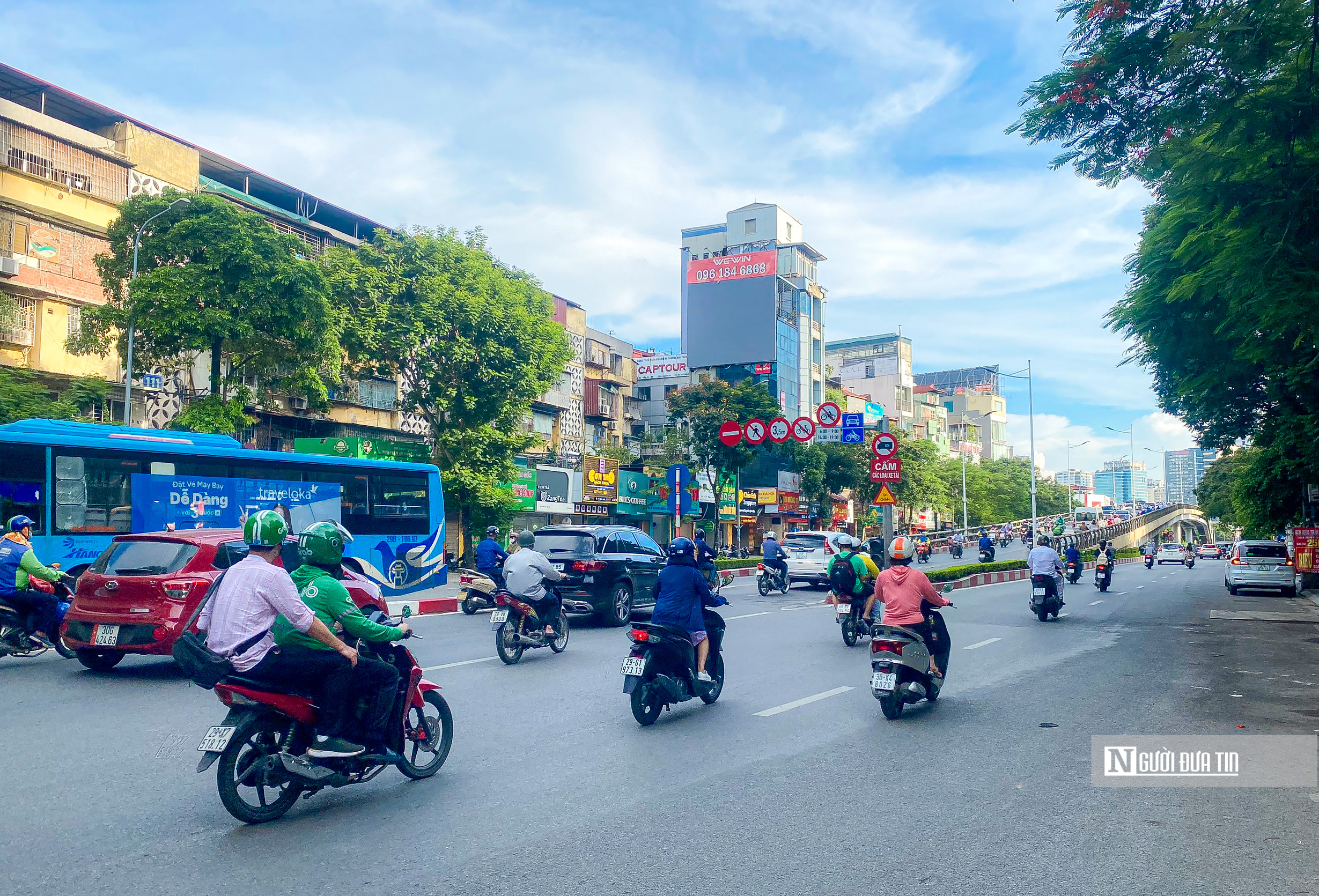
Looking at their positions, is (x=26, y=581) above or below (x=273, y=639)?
below

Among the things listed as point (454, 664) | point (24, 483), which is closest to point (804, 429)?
point (454, 664)

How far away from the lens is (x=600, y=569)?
51.0 feet

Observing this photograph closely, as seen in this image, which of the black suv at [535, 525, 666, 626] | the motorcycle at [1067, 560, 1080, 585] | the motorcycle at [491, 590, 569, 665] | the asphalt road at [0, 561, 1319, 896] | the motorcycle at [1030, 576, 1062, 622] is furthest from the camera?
the motorcycle at [1067, 560, 1080, 585]

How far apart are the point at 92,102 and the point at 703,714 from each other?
2974 centimetres

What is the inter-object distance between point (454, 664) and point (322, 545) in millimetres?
6160

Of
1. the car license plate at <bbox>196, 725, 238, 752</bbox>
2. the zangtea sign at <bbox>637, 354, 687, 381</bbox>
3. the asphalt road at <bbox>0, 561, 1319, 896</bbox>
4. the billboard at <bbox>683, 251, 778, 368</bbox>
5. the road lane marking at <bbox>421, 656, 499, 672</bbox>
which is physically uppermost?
the billboard at <bbox>683, 251, 778, 368</bbox>

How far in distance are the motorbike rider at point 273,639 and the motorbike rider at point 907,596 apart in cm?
509

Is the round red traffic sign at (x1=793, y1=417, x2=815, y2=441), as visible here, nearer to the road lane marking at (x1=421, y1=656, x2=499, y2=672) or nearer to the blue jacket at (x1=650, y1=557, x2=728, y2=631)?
the road lane marking at (x1=421, y1=656, x2=499, y2=672)

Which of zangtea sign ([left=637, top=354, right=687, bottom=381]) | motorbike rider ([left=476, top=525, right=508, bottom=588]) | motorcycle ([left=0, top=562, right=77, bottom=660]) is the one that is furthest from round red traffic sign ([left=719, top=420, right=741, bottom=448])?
motorcycle ([left=0, top=562, right=77, bottom=660])

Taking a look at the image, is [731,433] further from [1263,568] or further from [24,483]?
[24,483]

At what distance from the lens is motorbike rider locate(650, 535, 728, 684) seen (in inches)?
321

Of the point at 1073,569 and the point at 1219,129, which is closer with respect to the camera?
the point at 1219,129

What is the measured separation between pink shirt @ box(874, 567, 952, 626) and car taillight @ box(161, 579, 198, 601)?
23.6 ft

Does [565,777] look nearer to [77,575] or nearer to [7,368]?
[77,575]
